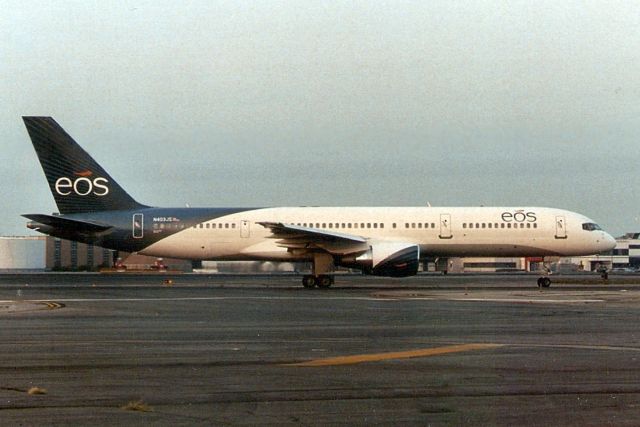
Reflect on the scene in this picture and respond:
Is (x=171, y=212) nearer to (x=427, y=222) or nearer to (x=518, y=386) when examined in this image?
(x=427, y=222)

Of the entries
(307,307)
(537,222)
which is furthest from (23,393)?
(537,222)

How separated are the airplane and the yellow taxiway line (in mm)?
24790

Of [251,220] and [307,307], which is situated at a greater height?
[251,220]

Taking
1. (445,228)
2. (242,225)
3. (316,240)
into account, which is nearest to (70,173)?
(242,225)

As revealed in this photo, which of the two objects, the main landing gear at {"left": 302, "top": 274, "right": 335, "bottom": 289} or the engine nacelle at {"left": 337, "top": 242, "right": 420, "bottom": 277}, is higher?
the engine nacelle at {"left": 337, "top": 242, "right": 420, "bottom": 277}

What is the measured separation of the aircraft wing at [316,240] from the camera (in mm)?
37469

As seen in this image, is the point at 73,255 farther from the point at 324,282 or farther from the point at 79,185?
the point at 324,282

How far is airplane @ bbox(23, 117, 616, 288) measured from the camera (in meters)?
40.2

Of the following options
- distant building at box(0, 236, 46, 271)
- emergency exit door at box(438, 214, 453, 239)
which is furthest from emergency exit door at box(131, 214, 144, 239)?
distant building at box(0, 236, 46, 271)

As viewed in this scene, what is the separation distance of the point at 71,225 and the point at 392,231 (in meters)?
14.1

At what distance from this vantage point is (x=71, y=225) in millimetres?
39562

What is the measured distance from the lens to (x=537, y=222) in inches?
1618

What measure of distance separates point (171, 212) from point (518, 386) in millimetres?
31847

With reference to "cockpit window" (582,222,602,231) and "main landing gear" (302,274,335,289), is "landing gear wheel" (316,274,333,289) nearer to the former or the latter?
"main landing gear" (302,274,335,289)
